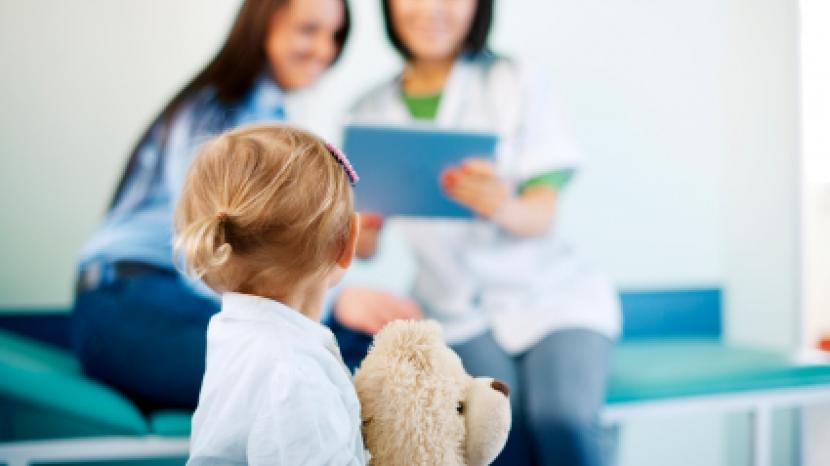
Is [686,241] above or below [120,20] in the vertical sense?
below

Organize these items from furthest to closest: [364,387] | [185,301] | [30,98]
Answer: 1. [30,98]
2. [185,301]
3. [364,387]

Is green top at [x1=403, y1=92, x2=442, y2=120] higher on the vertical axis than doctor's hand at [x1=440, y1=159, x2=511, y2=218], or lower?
higher

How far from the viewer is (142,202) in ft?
5.41

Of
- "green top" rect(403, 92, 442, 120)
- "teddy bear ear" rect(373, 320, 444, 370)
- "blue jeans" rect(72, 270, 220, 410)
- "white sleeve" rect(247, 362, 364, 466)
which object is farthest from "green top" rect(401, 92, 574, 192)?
"white sleeve" rect(247, 362, 364, 466)

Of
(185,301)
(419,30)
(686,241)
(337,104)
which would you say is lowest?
(686,241)

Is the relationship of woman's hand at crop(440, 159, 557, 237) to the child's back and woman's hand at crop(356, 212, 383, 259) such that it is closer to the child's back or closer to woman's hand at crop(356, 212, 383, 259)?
woman's hand at crop(356, 212, 383, 259)

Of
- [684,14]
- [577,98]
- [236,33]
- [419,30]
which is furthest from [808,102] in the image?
[236,33]

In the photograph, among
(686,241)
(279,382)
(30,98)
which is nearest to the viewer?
(279,382)

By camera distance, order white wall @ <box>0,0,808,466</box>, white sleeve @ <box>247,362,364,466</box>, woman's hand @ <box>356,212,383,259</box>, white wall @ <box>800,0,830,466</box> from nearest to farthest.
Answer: white sleeve @ <box>247,362,364,466</box> → white wall @ <box>0,0,808,466</box> → woman's hand @ <box>356,212,383,259</box> → white wall @ <box>800,0,830,466</box>

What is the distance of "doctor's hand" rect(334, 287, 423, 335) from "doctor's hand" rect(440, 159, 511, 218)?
26cm

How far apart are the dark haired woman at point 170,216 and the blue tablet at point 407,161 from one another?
0.83ft

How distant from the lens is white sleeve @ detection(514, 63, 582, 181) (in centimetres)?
191

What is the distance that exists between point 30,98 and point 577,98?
1249 mm

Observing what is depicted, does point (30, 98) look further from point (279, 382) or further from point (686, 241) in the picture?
point (686, 241)
